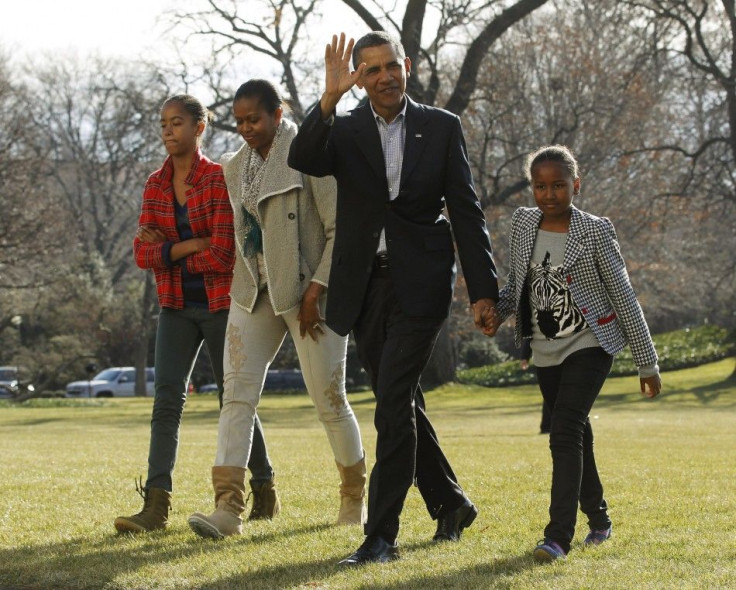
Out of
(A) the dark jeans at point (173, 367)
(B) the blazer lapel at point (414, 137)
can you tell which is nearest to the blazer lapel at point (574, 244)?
(B) the blazer lapel at point (414, 137)

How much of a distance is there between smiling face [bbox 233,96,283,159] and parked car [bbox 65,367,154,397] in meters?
44.0

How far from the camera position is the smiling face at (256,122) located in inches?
238

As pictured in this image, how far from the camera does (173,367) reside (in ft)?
21.4

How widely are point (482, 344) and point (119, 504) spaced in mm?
42965

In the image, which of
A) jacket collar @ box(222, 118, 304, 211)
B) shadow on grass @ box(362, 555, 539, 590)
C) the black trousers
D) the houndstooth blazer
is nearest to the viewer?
shadow on grass @ box(362, 555, 539, 590)

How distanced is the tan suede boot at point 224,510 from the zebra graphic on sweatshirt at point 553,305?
172 centimetres

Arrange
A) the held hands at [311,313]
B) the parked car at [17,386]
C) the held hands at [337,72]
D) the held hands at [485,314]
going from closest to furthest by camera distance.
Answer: the held hands at [337,72], the held hands at [485,314], the held hands at [311,313], the parked car at [17,386]

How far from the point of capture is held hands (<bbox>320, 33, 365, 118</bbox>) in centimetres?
504

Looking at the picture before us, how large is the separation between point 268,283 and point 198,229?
725 millimetres

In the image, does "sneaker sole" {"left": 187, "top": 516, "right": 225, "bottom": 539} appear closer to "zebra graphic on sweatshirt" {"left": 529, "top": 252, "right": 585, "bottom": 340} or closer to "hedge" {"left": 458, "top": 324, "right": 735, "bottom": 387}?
"zebra graphic on sweatshirt" {"left": 529, "top": 252, "right": 585, "bottom": 340}

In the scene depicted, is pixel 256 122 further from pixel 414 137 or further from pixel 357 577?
pixel 357 577

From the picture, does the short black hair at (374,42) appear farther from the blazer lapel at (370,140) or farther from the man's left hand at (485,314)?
the man's left hand at (485,314)

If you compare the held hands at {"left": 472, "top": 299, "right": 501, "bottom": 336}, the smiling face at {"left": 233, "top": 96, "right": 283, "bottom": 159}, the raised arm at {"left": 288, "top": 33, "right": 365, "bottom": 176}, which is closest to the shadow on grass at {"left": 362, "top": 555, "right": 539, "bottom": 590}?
the held hands at {"left": 472, "top": 299, "right": 501, "bottom": 336}

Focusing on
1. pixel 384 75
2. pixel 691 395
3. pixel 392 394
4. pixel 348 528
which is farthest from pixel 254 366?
pixel 691 395
